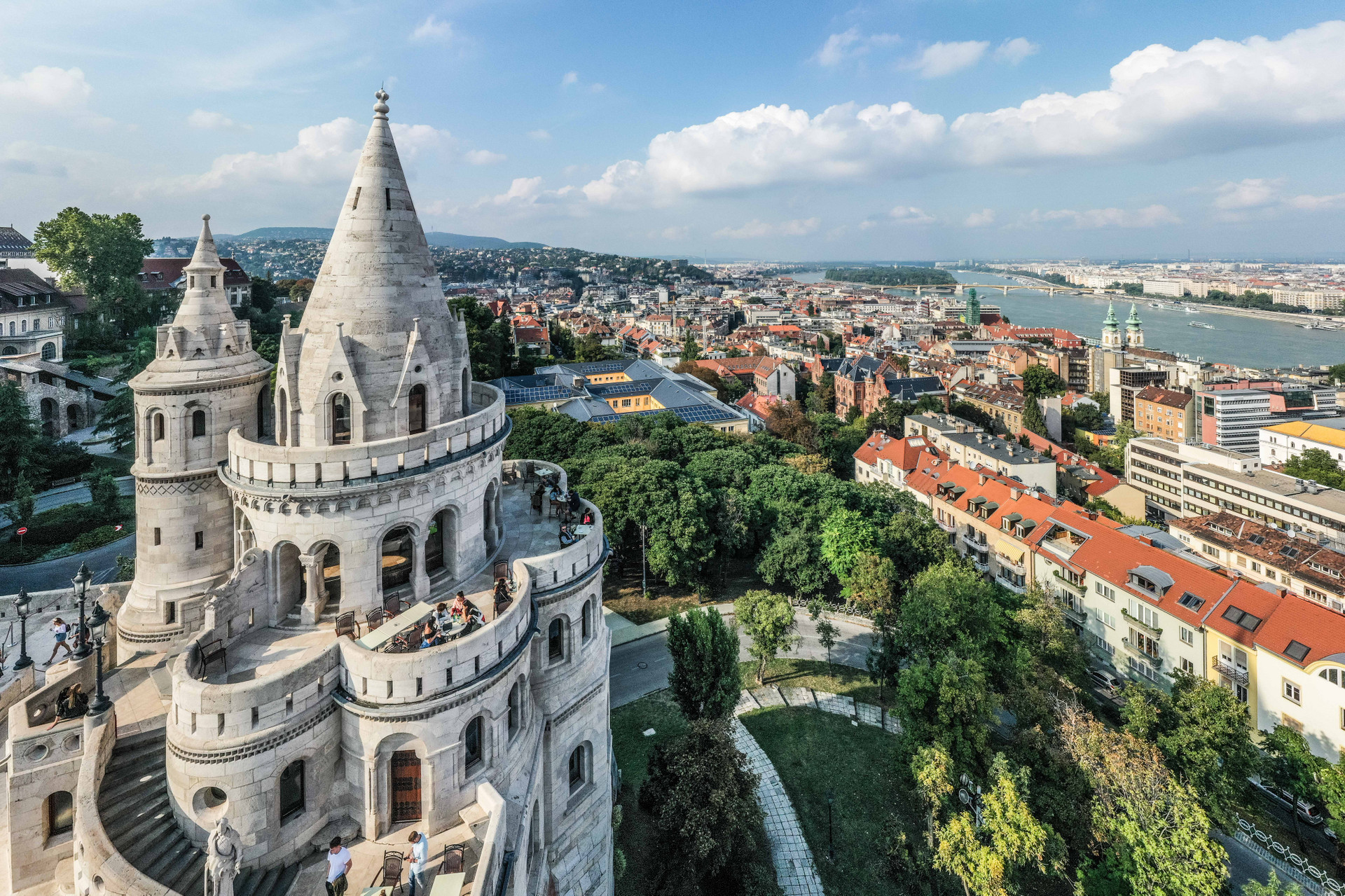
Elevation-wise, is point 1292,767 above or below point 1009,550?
below

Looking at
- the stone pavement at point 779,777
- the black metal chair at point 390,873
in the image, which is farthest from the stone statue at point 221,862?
the stone pavement at point 779,777

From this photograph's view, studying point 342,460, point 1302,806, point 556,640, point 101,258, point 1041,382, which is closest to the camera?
point 342,460

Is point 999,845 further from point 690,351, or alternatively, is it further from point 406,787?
point 690,351

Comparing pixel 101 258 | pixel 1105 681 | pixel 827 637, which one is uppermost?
pixel 101 258

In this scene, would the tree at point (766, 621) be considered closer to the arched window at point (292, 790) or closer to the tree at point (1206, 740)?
the tree at point (1206, 740)

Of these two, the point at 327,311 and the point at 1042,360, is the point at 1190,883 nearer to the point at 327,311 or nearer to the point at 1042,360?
the point at 327,311

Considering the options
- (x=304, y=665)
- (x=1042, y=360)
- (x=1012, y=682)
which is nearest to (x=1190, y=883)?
(x=1012, y=682)

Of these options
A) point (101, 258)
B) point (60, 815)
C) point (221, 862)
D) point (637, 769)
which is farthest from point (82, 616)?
point (101, 258)

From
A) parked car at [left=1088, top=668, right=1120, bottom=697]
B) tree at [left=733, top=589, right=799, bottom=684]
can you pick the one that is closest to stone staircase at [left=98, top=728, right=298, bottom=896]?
tree at [left=733, top=589, right=799, bottom=684]
